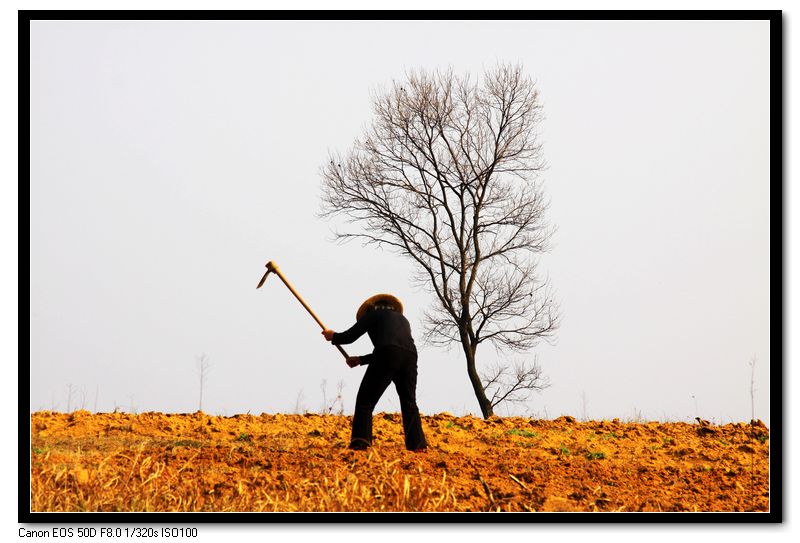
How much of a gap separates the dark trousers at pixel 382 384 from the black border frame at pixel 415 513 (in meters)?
2.25

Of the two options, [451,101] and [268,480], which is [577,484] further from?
[451,101]

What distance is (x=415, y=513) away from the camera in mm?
8547

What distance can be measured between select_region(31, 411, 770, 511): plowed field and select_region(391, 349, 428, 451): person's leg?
10.8 inches

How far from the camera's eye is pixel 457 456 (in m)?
10.9

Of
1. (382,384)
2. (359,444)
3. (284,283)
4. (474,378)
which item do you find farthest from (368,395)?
(474,378)

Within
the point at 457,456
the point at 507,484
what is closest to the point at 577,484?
the point at 507,484

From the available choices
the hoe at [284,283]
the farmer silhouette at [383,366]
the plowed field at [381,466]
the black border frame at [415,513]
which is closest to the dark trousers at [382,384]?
the farmer silhouette at [383,366]

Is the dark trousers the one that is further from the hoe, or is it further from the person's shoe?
the hoe

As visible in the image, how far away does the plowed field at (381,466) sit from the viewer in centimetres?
891

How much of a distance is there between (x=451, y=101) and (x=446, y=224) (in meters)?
1.97

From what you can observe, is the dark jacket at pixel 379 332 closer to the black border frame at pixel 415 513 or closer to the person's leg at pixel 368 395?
the person's leg at pixel 368 395

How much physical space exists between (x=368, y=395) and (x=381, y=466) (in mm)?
1019

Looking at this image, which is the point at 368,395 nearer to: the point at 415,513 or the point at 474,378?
the point at 415,513

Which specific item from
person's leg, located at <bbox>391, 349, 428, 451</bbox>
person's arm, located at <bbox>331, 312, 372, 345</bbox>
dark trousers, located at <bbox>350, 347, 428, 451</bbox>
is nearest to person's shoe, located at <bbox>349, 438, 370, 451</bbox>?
dark trousers, located at <bbox>350, 347, 428, 451</bbox>
